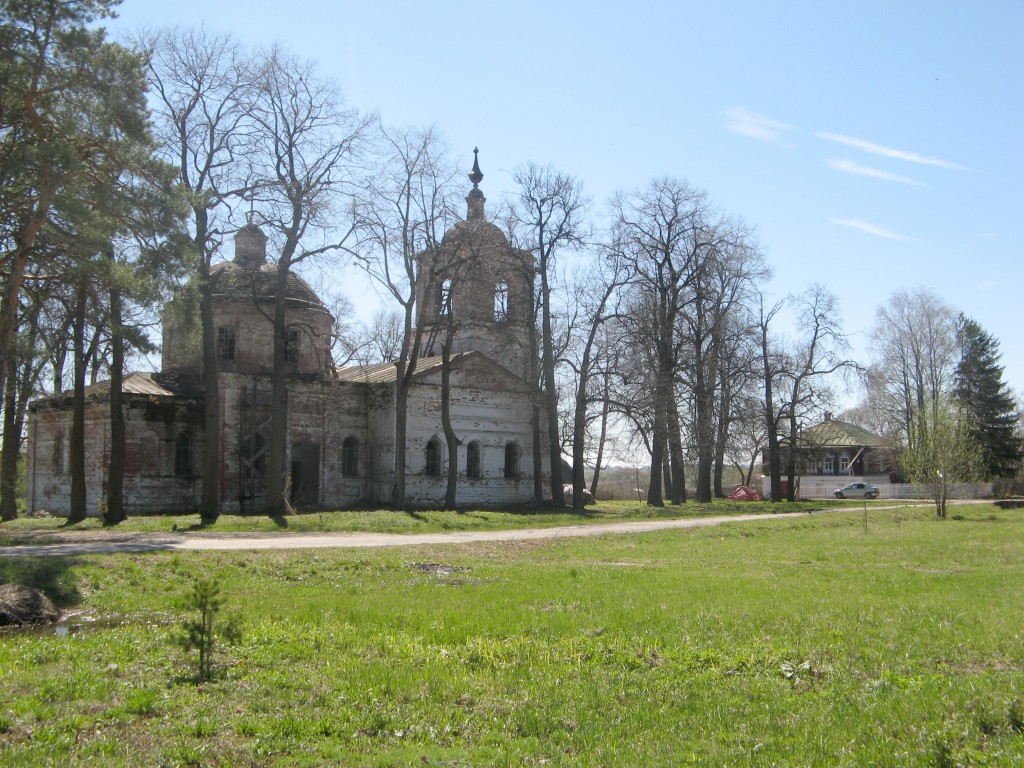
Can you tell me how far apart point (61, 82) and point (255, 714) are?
1515 cm

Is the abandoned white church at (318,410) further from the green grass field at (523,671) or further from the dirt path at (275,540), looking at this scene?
the green grass field at (523,671)

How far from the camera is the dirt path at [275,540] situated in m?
17.3

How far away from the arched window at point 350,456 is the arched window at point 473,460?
5009 millimetres

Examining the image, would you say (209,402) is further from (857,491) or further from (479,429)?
(857,491)

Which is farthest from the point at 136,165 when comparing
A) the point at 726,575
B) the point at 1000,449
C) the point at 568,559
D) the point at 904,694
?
the point at 1000,449

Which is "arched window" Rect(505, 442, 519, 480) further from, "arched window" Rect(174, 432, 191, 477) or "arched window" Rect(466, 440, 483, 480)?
"arched window" Rect(174, 432, 191, 477)

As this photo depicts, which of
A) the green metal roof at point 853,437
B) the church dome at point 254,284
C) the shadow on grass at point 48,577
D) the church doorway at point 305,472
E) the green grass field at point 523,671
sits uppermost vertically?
the church dome at point 254,284

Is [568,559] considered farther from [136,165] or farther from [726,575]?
[136,165]

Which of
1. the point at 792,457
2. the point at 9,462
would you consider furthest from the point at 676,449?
the point at 9,462

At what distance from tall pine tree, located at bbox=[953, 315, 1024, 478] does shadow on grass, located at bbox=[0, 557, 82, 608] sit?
2221 inches

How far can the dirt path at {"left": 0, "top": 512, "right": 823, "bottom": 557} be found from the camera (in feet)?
56.9

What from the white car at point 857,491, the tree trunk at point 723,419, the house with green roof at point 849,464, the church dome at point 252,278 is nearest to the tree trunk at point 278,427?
the church dome at point 252,278

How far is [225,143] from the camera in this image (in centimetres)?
2789

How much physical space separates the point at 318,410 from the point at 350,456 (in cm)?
282
